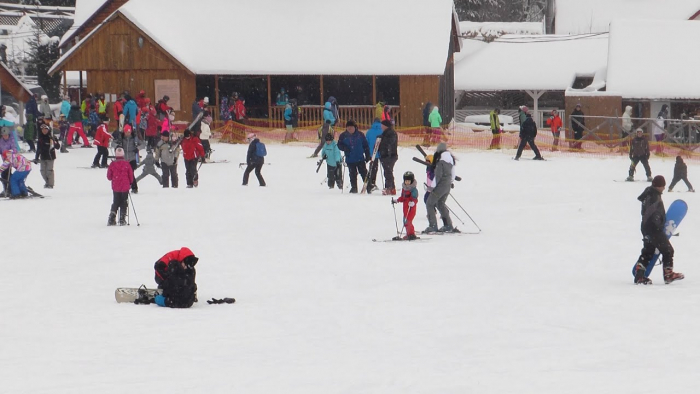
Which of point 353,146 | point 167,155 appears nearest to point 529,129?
point 353,146

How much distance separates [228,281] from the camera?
41.4 feet

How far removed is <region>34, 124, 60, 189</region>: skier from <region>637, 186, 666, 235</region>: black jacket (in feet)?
42.1

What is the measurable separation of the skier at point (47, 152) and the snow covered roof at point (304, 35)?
14640 mm

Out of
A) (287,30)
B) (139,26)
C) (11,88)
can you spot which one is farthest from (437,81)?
(11,88)

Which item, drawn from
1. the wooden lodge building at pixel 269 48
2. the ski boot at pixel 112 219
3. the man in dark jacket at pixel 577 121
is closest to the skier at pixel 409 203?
the ski boot at pixel 112 219

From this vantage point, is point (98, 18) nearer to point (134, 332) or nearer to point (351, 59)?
point (351, 59)

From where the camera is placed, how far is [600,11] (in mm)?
53281

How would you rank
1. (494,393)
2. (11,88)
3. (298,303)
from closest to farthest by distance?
(494,393)
(298,303)
(11,88)

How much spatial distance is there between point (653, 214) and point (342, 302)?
11.6ft

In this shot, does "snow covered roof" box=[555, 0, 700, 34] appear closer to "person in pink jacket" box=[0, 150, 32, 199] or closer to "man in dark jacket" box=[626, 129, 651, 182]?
"man in dark jacket" box=[626, 129, 651, 182]

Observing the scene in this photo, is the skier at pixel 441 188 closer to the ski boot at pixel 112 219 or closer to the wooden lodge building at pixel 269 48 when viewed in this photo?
the ski boot at pixel 112 219

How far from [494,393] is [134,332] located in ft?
11.8

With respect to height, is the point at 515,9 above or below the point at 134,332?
above

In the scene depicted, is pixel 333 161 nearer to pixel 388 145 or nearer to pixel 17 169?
pixel 388 145
